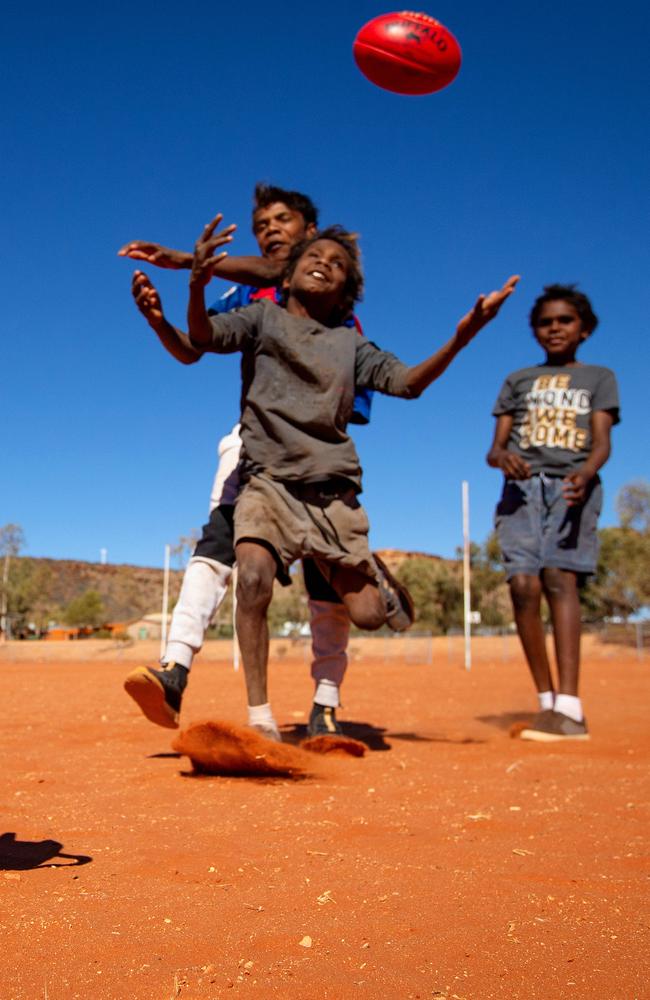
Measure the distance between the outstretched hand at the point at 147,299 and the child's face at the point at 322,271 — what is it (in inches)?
35.1

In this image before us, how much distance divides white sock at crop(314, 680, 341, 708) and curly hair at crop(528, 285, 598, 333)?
7.79 feet

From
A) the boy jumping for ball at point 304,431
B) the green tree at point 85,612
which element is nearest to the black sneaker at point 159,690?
the boy jumping for ball at point 304,431

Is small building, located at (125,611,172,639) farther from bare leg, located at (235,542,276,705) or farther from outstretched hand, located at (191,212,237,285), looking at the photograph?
outstretched hand, located at (191,212,237,285)

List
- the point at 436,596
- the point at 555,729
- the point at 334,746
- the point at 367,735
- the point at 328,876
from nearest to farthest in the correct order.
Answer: the point at 328,876 < the point at 334,746 < the point at 555,729 < the point at 367,735 < the point at 436,596

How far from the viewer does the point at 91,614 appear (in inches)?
1989

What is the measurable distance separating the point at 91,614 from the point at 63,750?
48673mm

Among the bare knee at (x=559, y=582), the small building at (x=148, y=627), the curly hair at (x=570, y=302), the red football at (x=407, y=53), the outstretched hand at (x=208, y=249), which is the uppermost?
the red football at (x=407, y=53)

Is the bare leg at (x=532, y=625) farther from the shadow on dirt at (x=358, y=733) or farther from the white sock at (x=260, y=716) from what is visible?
the white sock at (x=260, y=716)

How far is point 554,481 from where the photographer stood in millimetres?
4809

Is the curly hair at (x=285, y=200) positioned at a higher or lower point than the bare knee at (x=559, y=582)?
higher

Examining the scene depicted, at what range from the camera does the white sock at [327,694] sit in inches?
157

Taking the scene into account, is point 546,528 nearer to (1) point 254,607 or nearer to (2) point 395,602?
(2) point 395,602

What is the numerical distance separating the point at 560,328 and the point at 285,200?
5.29 feet

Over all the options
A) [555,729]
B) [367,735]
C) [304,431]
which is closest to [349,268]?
[304,431]
